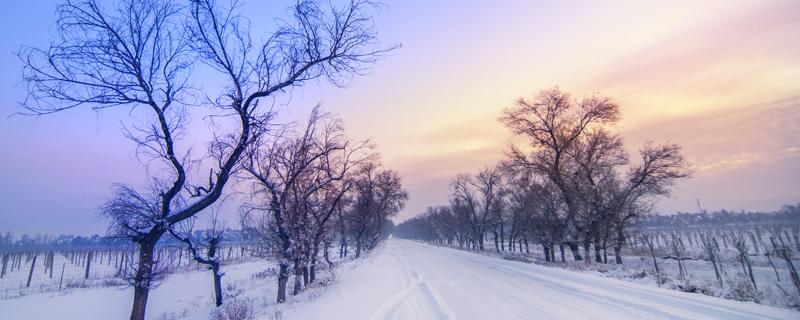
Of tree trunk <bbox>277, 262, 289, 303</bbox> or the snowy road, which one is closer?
the snowy road

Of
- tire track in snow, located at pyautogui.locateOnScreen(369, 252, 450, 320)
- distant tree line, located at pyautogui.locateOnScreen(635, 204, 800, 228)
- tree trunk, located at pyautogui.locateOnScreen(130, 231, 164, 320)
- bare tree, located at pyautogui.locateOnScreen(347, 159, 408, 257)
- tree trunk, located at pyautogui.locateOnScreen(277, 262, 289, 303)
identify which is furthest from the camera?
distant tree line, located at pyautogui.locateOnScreen(635, 204, 800, 228)

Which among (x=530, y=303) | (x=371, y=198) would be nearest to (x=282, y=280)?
(x=530, y=303)

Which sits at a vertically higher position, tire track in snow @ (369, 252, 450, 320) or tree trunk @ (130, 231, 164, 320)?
tree trunk @ (130, 231, 164, 320)

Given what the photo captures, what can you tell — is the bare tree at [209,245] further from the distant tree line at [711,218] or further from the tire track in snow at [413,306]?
the distant tree line at [711,218]

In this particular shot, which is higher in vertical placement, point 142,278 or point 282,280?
point 142,278

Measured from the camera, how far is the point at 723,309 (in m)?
7.65

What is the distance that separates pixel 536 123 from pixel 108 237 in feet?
83.1

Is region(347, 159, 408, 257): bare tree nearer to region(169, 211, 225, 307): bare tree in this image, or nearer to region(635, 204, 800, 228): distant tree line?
region(169, 211, 225, 307): bare tree

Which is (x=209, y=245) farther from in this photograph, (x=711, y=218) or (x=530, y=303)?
(x=711, y=218)

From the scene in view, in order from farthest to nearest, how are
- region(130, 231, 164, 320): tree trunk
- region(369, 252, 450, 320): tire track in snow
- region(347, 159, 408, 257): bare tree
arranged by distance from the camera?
→ region(347, 159, 408, 257): bare tree
region(130, 231, 164, 320): tree trunk
region(369, 252, 450, 320): tire track in snow

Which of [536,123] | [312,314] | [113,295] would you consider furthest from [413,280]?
[113,295]

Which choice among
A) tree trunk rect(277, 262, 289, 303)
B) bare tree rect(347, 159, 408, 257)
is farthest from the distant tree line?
tree trunk rect(277, 262, 289, 303)

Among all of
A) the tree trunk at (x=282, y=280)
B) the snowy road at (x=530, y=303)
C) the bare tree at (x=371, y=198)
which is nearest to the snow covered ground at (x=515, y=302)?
the snowy road at (x=530, y=303)

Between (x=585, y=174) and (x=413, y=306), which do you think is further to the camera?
(x=585, y=174)
